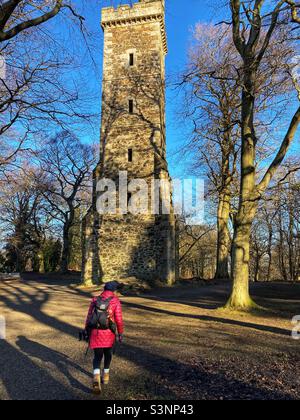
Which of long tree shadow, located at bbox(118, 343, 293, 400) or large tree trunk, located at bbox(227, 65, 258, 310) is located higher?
large tree trunk, located at bbox(227, 65, 258, 310)

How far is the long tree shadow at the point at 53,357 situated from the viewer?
509 centimetres

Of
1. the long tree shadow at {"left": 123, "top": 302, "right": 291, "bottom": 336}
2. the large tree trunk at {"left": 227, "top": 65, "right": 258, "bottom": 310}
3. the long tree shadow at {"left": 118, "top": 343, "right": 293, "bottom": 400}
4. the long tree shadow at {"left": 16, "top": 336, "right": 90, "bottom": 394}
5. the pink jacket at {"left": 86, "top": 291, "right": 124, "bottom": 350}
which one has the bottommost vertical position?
the long tree shadow at {"left": 16, "top": 336, "right": 90, "bottom": 394}

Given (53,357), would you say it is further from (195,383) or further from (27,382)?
(195,383)

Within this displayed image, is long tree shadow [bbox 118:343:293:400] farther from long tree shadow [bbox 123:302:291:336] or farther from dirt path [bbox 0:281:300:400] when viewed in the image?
long tree shadow [bbox 123:302:291:336]

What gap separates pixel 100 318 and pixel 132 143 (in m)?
19.2

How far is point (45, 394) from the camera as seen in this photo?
4605 millimetres

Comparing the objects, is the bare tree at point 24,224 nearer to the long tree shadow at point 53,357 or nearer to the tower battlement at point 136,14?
the tower battlement at point 136,14

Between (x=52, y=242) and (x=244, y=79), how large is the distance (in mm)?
36583

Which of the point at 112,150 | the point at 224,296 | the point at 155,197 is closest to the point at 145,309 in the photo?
the point at 224,296

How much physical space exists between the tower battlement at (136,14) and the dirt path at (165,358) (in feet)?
65.0

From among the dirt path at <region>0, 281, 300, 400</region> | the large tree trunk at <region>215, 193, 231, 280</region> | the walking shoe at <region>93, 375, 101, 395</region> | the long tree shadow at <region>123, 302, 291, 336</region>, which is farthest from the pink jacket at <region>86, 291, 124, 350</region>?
the large tree trunk at <region>215, 193, 231, 280</region>

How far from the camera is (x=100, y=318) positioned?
15.1ft

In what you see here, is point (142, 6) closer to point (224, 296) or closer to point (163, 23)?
point (163, 23)

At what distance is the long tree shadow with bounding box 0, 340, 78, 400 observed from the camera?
4.55m
